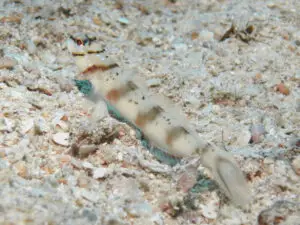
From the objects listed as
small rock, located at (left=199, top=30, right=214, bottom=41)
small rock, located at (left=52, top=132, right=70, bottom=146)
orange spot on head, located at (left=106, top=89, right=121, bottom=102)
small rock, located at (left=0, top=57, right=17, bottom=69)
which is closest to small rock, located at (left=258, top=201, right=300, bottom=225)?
small rock, located at (left=52, top=132, right=70, bottom=146)

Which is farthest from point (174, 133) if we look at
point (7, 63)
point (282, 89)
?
point (7, 63)

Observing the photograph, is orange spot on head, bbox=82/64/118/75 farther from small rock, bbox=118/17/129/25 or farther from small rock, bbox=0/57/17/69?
small rock, bbox=118/17/129/25

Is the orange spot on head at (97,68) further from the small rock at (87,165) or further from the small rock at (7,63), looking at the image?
the small rock at (87,165)

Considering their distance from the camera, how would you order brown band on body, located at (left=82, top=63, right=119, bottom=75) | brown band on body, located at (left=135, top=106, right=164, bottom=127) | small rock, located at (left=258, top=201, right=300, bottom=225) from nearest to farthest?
small rock, located at (left=258, top=201, right=300, bottom=225) < brown band on body, located at (left=135, top=106, right=164, bottom=127) < brown band on body, located at (left=82, top=63, right=119, bottom=75)

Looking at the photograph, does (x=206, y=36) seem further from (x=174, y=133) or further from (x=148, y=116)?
(x=174, y=133)

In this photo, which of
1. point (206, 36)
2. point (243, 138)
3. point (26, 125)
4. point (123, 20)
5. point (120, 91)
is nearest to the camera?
point (26, 125)

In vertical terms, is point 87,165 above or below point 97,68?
below

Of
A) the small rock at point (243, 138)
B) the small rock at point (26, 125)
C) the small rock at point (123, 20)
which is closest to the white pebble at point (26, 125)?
the small rock at point (26, 125)

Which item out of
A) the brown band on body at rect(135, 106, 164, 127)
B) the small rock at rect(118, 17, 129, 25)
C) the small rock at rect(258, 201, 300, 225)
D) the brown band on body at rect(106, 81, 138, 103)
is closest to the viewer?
the small rock at rect(258, 201, 300, 225)
